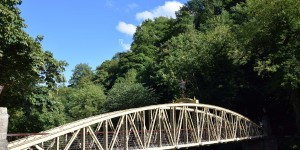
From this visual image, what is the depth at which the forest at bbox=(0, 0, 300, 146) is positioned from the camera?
16.5 m

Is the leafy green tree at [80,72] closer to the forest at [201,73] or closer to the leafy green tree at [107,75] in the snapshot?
the leafy green tree at [107,75]

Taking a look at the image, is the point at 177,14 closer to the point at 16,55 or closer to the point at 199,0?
the point at 199,0

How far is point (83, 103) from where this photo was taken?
4788 centimetres

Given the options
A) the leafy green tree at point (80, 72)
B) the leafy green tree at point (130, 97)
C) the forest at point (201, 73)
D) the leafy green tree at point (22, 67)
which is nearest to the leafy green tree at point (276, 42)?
the forest at point (201, 73)

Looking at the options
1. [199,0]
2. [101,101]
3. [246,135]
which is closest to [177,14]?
[199,0]

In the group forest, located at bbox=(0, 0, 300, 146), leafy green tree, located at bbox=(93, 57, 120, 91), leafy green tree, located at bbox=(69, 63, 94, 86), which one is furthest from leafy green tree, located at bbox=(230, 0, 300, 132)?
leafy green tree, located at bbox=(69, 63, 94, 86)

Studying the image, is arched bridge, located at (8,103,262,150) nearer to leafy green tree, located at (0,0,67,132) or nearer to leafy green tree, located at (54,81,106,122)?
leafy green tree, located at (0,0,67,132)

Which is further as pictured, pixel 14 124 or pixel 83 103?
pixel 83 103

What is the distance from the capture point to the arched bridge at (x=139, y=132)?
40.3 ft

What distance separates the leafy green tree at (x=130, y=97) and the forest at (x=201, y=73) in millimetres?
109

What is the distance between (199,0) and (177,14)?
441 cm

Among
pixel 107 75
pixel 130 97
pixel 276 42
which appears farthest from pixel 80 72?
pixel 276 42

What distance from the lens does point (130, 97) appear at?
1549 inches

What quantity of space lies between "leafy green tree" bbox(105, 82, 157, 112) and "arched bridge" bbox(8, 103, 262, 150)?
11.6m
